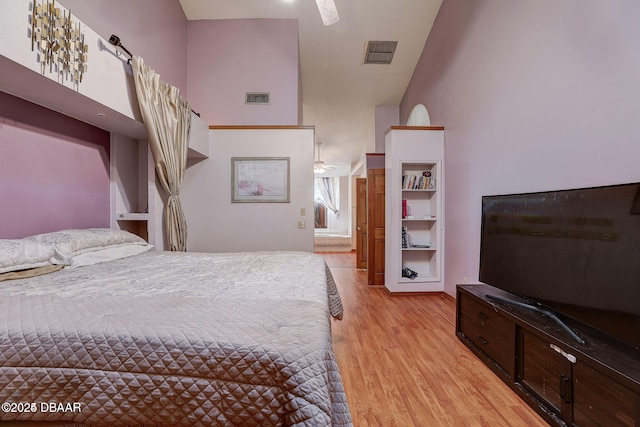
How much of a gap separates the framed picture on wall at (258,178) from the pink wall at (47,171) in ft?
4.54

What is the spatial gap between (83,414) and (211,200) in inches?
120

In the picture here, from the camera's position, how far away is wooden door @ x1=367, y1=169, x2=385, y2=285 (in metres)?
4.49

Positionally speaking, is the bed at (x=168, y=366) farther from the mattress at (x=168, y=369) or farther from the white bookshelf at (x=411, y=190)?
the white bookshelf at (x=411, y=190)

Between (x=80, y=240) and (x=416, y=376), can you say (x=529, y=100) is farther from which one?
(x=80, y=240)

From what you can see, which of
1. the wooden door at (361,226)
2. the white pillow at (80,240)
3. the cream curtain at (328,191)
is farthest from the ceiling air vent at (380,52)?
the cream curtain at (328,191)

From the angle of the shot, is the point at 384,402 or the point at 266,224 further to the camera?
the point at 266,224

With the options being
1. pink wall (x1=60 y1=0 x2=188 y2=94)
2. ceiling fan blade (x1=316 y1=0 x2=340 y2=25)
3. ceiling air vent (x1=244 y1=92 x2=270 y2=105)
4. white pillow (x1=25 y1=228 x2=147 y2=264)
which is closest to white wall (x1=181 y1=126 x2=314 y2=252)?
ceiling air vent (x1=244 y1=92 x2=270 y2=105)

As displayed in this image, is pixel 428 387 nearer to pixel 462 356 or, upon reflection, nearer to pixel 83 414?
pixel 462 356

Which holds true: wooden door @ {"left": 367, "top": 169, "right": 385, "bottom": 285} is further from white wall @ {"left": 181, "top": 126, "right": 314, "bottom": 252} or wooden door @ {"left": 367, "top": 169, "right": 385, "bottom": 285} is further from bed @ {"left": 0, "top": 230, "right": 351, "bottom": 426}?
bed @ {"left": 0, "top": 230, "right": 351, "bottom": 426}

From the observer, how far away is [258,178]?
370cm

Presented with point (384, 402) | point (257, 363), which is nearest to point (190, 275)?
point (257, 363)

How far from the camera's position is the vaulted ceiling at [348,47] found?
3920mm

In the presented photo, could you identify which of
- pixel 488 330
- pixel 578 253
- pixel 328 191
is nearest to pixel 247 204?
pixel 488 330

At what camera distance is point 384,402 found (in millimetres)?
1662
